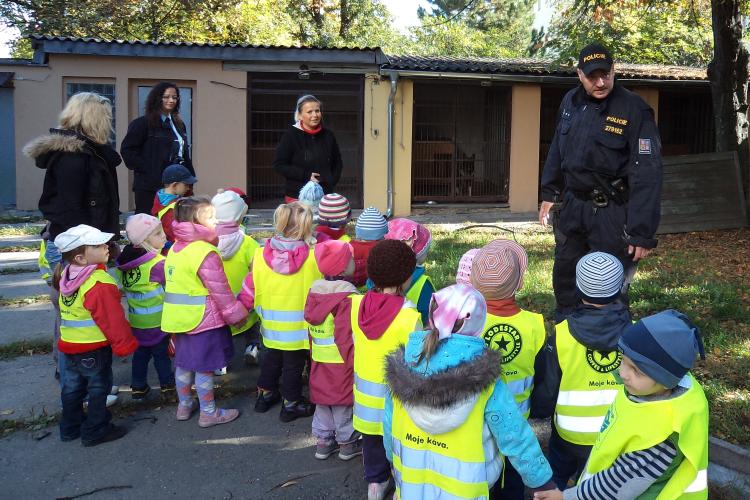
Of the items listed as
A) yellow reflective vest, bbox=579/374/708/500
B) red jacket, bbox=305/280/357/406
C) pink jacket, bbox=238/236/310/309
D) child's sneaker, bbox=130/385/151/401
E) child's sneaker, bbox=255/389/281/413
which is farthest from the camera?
child's sneaker, bbox=130/385/151/401

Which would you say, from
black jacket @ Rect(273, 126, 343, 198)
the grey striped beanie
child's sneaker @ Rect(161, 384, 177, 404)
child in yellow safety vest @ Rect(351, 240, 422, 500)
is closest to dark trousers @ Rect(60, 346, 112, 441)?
child's sneaker @ Rect(161, 384, 177, 404)

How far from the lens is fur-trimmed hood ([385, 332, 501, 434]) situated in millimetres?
2215

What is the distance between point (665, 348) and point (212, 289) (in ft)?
8.98

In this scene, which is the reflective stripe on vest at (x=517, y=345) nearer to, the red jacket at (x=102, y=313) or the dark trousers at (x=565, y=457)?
the dark trousers at (x=565, y=457)

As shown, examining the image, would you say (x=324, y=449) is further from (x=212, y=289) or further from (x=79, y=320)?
(x=79, y=320)

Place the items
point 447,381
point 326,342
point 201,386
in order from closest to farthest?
point 447,381
point 326,342
point 201,386

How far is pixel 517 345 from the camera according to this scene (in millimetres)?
2799

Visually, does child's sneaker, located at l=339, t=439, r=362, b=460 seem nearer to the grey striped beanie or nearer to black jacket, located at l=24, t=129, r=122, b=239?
the grey striped beanie

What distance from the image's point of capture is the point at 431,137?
16453 mm

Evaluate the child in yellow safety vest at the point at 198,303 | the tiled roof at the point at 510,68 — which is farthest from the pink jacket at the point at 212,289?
the tiled roof at the point at 510,68

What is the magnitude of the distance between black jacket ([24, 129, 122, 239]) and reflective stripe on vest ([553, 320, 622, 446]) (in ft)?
10.4

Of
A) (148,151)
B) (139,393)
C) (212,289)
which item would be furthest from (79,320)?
(148,151)

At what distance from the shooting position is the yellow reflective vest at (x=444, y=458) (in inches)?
90.4

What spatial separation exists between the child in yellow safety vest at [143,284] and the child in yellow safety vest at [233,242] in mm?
443
